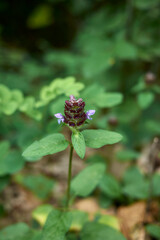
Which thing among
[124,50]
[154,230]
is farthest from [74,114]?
[124,50]

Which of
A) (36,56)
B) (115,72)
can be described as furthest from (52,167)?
(36,56)

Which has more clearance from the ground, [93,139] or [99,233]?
[93,139]

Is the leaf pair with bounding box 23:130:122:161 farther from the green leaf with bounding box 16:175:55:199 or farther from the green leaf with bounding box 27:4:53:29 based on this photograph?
the green leaf with bounding box 27:4:53:29

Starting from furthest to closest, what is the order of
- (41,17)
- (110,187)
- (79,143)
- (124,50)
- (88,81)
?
1. (41,17)
2. (88,81)
3. (124,50)
4. (110,187)
5. (79,143)

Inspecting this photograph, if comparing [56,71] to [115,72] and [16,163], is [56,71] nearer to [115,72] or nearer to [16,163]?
[115,72]

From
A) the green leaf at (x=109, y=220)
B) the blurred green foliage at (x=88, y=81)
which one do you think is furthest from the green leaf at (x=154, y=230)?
the green leaf at (x=109, y=220)

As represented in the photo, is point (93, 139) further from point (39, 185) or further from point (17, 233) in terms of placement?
point (39, 185)
